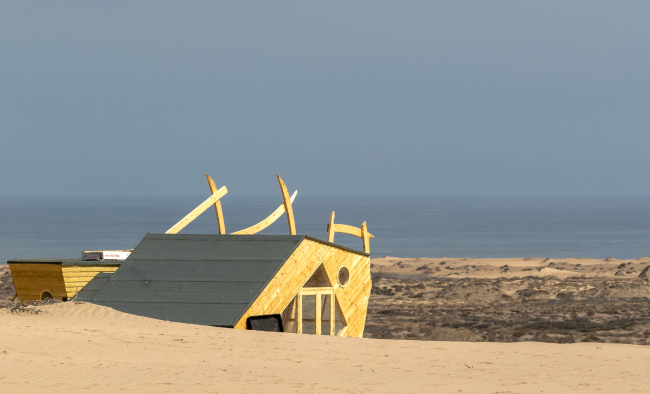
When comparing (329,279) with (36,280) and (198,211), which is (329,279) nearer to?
(198,211)

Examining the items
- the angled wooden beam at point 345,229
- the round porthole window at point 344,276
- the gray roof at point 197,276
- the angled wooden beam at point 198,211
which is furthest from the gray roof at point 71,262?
the angled wooden beam at point 345,229

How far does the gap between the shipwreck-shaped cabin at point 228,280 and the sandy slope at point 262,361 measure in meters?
0.90

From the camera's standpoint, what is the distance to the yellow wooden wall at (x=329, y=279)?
1778cm

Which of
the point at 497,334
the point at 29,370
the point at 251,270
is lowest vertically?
the point at 497,334

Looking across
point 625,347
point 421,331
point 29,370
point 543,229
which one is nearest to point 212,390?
point 29,370

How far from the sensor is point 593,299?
33.7 m

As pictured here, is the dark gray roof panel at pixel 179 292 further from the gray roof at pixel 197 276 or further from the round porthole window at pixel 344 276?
the round porthole window at pixel 344 276

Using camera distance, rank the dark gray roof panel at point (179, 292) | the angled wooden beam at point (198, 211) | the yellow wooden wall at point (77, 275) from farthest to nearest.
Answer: the angled wooden beam at point (198, 211)
the yellow wooden wall at point (77, 275)
the dark gray roof panel at point (179, 292)

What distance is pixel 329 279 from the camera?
66.0 feet

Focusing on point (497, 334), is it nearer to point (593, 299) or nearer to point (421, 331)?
point (421, 331)

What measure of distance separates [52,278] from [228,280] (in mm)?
4888

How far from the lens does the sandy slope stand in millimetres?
11297

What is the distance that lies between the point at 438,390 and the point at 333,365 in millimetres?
2497

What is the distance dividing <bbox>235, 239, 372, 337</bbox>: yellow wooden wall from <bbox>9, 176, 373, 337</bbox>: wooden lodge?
0.9 inches
